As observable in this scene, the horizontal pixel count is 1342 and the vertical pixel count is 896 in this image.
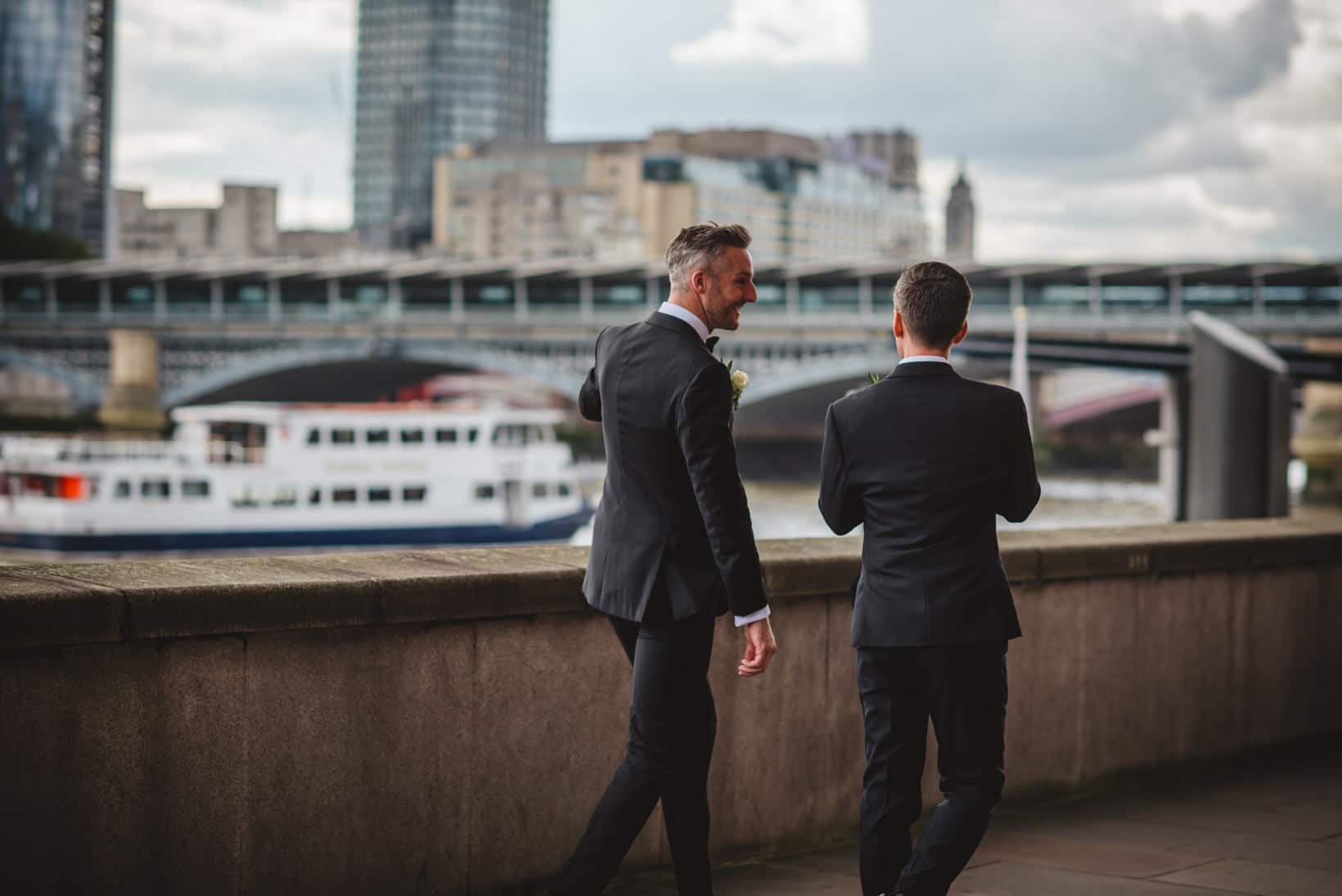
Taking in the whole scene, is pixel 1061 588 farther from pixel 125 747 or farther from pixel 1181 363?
pixel 1181 363

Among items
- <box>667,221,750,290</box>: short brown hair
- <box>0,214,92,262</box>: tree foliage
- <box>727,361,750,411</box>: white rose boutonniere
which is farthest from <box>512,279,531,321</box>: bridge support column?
<box>667,221,750,290</box>: short brown hair

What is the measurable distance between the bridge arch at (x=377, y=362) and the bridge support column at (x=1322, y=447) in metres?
23.0

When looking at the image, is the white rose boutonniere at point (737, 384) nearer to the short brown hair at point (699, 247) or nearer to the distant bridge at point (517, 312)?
the short brown hair at point (699, 247)

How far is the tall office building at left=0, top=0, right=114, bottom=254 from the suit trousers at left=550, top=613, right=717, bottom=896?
130243mm

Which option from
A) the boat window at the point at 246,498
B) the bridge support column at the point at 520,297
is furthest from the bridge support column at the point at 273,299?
the boat window at the point at 246,498

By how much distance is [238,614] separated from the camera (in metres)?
3.78

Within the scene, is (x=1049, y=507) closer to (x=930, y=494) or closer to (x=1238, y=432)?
(x=1238, y=432)

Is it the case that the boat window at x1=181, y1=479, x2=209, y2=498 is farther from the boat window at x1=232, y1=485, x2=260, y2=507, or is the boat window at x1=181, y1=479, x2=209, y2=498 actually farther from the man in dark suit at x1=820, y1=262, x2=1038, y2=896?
the man in dark suit at x1=820, y1=262, x2=1038, y2=896

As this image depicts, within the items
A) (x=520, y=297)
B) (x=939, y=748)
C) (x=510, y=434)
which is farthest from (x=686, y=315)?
(x=520, y=297)

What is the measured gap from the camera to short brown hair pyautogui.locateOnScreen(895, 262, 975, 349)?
369cm

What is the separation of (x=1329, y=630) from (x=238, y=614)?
5.01 metres

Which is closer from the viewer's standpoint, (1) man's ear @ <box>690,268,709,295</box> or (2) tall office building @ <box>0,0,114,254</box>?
(1) man's ear @ <box>690,268,709,295</box>

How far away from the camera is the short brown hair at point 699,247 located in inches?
145

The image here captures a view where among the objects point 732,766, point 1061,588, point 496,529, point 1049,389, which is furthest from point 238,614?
point 1049,389
